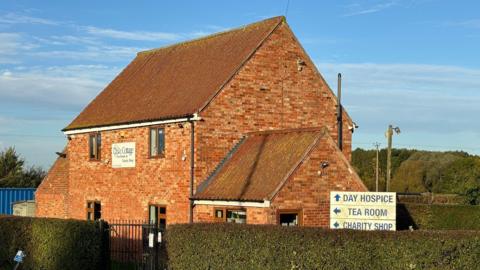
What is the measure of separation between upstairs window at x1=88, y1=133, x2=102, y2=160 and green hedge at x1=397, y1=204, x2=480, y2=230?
493 inches

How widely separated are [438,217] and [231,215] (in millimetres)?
14883

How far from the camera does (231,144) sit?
2995 cm

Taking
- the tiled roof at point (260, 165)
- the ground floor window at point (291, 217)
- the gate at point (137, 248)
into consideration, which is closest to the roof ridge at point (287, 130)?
the tiled roof at point (260, 165)

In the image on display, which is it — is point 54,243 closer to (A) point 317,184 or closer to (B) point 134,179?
(B) point 134,179

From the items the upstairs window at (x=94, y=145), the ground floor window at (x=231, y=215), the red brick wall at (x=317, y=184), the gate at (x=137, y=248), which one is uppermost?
the upstairs window at (x=94, y=145)

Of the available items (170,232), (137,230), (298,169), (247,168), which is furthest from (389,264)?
(137,230)

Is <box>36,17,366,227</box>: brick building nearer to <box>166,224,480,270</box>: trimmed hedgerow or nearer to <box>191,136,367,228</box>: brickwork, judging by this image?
<box>191,136,367,228</box>: brickwork

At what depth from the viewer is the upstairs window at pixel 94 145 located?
35.5 m

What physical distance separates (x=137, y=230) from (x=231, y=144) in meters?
5.18

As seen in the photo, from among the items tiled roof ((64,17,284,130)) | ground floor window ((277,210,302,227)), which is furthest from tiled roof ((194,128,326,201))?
tiled roof ((64,17,284,130))

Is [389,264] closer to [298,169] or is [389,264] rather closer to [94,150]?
[298,169]

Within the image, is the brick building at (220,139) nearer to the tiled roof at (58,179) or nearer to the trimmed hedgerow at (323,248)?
the tiled roof at (58,179)

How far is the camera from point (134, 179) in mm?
32750

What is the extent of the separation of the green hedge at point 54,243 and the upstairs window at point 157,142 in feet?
21.5
